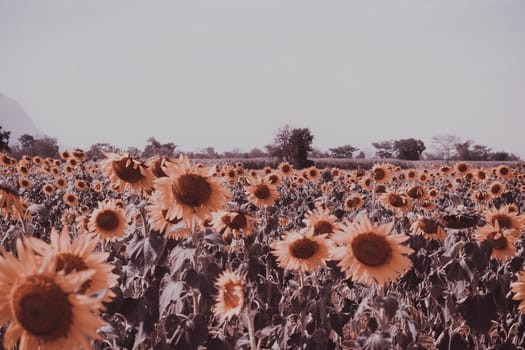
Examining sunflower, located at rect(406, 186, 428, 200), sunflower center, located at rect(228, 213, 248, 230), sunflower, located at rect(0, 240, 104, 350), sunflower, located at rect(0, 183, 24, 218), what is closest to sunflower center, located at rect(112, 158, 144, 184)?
sunflower, located at rect(0, 183, 24, 218)

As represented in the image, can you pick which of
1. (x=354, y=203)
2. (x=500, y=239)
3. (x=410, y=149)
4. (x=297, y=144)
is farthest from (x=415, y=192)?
(x=410, y=149)

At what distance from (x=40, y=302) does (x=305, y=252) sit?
7.06 feet

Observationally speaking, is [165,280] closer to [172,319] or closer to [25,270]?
[172,319]

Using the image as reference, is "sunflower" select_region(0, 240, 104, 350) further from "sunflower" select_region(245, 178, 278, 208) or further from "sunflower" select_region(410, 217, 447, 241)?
"sunflower" select_region(245, 178, 278, 208)

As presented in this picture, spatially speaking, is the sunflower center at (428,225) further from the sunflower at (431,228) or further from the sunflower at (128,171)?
→ the sunflower at (128,171)

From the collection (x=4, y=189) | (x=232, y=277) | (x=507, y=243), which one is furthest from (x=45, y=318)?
(x=507, y=243)

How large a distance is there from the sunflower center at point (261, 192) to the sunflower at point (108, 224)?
220 centimetres

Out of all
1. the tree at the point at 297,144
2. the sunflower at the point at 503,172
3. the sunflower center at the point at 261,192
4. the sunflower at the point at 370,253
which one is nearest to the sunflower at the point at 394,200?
the sunflower center at the point at 261,192

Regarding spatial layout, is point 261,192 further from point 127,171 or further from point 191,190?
point 191,190

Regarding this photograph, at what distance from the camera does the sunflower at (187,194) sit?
2893 millimetres

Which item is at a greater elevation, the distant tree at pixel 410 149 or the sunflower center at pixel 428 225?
the distant tree at pixel 410 149

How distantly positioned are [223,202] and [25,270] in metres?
1.51

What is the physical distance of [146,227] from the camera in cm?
327

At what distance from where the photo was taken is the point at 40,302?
1.64 m
